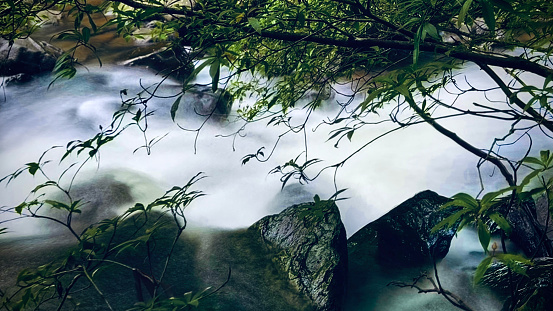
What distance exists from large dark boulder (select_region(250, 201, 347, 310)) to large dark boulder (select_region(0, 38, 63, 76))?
108 inches

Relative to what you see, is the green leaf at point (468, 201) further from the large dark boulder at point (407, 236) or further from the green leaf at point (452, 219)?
the large dark boulder at point (407, 236)

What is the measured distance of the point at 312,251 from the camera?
288 centimetres

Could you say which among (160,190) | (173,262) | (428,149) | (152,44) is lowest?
(173,262)

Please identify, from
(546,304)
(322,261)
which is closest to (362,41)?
(546,304)

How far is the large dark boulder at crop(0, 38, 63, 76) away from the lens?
436 cm

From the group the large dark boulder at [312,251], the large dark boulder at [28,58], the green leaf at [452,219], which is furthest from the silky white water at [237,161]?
the green leaf at [452,219]

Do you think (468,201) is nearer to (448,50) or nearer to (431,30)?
(431,30)

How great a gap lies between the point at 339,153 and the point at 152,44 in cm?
259

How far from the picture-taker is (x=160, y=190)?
133 inches

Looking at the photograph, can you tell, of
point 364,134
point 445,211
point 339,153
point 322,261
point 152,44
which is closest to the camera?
point 322,261

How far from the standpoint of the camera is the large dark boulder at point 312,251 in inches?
107

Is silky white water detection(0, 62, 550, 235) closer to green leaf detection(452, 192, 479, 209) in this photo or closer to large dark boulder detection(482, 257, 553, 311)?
large dark boulder detection(482, 257, 553, 311)

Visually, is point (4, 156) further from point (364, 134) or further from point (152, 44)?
point (364, 134)

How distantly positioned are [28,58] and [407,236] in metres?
3.74
